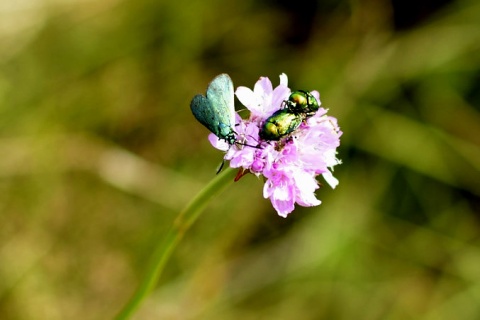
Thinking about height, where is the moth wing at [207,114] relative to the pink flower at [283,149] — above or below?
above

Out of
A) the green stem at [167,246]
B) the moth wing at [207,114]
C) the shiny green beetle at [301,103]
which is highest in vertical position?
the moth wing at [207,114]

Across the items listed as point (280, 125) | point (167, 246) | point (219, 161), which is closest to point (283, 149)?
point (280, 125)

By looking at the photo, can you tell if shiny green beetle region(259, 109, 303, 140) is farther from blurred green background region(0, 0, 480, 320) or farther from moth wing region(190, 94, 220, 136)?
blurred green background region(0, 0, 480, 320)

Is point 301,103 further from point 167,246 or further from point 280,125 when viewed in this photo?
Answer: point 167,246

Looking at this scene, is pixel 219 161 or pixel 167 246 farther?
pixel 219 161

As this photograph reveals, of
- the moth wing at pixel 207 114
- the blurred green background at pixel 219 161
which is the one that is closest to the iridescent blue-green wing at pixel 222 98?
the moth wing at pixel 207 114

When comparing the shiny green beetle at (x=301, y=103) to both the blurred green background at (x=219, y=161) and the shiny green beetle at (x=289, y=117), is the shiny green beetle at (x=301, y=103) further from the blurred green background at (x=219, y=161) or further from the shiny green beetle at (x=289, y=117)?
the blurred green background at (x=219, y=161)

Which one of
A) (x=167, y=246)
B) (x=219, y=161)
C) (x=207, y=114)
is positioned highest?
(x=219, y=161)
